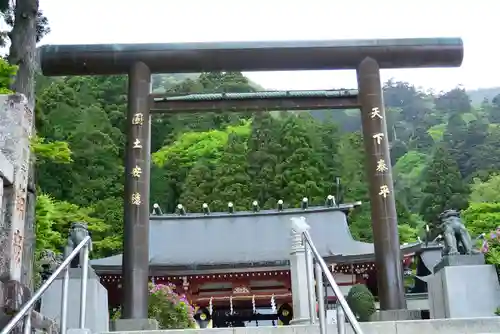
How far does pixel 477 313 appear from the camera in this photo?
702 cm

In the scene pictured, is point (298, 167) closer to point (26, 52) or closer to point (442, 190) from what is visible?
point (442, 190)

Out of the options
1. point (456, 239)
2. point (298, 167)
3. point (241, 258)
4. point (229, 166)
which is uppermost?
point (229, 166)

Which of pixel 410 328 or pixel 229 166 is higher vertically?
pixel 229 166

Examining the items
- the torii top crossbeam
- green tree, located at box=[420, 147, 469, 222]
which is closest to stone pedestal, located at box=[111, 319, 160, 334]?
the torii top crossbeam

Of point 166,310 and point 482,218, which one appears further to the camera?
point 482,218

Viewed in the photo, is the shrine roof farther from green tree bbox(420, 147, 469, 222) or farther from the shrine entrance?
green tree bbox(420, 147, 469, 222)

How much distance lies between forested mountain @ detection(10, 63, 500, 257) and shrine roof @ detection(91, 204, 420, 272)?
2.67 meters

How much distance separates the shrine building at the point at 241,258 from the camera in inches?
667

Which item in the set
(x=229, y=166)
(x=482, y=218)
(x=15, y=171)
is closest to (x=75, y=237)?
(x=15, y=171)

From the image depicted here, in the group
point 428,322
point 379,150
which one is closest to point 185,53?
point 379,150

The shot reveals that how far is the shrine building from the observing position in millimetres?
16938

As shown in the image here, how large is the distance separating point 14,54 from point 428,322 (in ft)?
27.4

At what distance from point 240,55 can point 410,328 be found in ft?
19.8

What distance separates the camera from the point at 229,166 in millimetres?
33281
